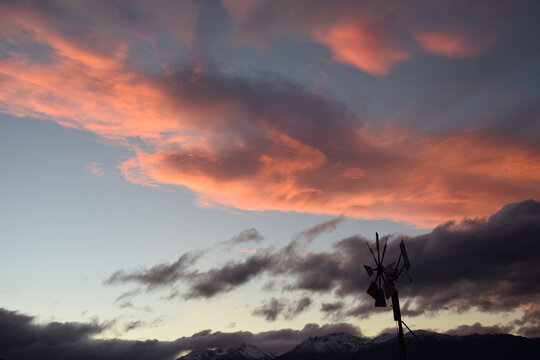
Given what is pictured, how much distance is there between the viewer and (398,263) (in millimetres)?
47344

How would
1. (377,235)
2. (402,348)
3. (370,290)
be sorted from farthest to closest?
(377,235) < (370,290) < (402,348)

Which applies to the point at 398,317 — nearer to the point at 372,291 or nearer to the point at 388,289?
the point at 388,289

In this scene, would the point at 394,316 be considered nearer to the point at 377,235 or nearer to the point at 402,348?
the point at 402,348

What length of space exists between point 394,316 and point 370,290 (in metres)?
4.35

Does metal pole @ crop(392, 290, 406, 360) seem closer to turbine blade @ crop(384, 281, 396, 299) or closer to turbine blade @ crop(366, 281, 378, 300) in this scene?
turbine blade @ crop(384, 281, 396, 299)

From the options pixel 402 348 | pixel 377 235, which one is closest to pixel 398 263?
pixel 377 235

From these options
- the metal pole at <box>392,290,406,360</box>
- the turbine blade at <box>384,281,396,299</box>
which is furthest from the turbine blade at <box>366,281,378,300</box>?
the metal pole at <box>392,290,406,360</box>

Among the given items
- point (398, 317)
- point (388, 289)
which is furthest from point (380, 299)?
point (398, 317)

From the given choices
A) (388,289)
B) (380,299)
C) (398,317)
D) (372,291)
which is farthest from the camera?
(372,291)

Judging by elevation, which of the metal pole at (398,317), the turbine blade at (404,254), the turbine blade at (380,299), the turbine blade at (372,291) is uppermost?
the turbine blade at (404,254)

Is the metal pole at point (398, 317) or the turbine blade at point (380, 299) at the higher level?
the turbine blade at point (380, 299)

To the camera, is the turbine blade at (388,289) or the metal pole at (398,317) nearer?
the metal pole at (398,317)

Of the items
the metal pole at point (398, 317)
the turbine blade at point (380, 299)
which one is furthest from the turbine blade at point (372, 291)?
the metal pole at point (398, 317)

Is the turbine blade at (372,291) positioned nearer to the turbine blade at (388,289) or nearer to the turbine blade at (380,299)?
the turbine blade at (380,299)
